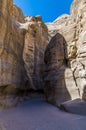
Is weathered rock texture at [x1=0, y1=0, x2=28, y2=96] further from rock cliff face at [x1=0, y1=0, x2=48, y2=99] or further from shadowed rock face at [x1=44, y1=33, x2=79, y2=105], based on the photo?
shadowed rock face at [x1=44, y1=33, x2=79, y2=105]

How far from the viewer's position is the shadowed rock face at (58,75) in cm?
1278

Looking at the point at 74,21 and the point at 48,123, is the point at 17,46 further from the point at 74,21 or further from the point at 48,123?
the point at 48,123

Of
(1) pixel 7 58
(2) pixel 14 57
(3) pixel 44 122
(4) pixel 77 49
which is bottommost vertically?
(3) pixel 44 122

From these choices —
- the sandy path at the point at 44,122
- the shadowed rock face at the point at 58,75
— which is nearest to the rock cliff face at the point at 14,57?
the shadowed rock face at the point at 58,75

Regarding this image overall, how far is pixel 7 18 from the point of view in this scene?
41.5ft

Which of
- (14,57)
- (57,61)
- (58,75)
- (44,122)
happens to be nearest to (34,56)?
(57,61)

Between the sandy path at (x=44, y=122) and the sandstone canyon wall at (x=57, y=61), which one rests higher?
the sandstone canyon wall at (x=57, y=61)

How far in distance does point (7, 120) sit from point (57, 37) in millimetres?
9836

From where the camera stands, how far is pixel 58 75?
14.0m

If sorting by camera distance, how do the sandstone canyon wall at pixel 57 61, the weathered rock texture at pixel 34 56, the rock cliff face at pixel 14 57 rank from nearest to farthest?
the rock cliff face at pixel 14 57 < the sandstone canyon wall at pixel 57 61 < the weathered rock texture at pixel 34 56

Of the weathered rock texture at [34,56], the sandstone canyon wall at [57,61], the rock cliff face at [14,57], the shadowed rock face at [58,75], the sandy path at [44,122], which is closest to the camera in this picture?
the sandy path at [44,122]

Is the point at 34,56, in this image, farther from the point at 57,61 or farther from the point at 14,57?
the point at 14,57

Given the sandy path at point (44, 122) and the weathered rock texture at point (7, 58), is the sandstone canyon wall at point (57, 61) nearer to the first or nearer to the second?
the weathered rock texture at point (7, 58)

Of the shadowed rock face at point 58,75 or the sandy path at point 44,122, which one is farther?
the shadowed rock face at point 58,75
